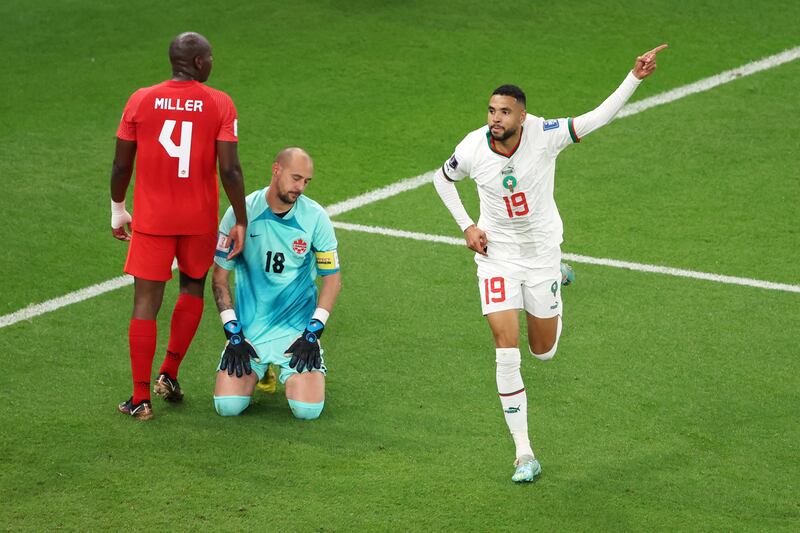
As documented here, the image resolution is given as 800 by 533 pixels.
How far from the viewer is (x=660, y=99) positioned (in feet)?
44.4

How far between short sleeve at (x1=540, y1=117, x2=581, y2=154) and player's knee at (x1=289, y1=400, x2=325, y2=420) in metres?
2.05

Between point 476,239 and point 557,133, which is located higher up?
point 557,133

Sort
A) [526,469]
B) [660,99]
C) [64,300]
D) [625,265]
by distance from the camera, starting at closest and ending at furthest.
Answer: [526,469], [64,300], [625,265], [660,99]

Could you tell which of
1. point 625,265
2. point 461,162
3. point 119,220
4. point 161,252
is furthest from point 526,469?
point 625,265

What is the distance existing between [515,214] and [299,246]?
135cm

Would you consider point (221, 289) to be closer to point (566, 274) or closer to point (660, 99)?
point (566, 274)

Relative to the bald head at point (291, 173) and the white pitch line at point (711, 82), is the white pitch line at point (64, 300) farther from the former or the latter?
the white pitch line at point (711, 82)

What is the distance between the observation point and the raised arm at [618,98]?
23.2 ft

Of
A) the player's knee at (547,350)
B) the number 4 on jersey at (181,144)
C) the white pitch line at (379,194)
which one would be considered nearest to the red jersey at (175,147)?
the number 4 on jersey at (181,144)

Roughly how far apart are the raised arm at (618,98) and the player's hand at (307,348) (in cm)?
190

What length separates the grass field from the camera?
6820 mm

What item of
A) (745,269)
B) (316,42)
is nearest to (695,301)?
(745,269)

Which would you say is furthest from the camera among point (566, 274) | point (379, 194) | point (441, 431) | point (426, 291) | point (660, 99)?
point (660, 99)

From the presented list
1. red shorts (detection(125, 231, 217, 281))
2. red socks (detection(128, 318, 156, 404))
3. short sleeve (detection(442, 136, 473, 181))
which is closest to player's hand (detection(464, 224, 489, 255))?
short sleeve (detection(442, 136, 473, 181))
